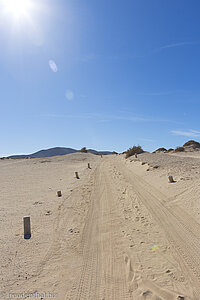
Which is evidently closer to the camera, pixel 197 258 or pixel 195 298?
pixel 195 298

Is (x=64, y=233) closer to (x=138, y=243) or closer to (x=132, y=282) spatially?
(x=138, y=243)

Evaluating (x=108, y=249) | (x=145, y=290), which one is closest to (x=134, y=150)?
(x=108, y=249)

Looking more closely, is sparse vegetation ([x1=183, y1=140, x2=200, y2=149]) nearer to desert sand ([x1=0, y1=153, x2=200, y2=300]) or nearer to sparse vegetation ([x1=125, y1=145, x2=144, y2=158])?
sparse vegetation ([x1=125, y1=145, x2=144, y2=158])

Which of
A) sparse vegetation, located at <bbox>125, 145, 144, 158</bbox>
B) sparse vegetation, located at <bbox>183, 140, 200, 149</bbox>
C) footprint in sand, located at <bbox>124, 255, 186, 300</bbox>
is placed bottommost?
footprint in sand, located at <bbox>124, 255, 186, 300</bbox>

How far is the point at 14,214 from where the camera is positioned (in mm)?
9320

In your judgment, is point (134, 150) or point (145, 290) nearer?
point (145, 290)

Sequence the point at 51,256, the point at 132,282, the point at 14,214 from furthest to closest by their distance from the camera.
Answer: the point at 14,214 → the point at 51,256 → the point at 132,282

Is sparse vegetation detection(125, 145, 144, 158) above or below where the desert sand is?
above

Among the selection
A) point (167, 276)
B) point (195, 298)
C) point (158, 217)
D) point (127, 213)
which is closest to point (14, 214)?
point (127, 213)

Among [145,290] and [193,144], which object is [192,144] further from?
[145,290]

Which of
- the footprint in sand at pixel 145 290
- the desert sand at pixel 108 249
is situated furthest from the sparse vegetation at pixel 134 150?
the footprint in sand at pixel 145 290

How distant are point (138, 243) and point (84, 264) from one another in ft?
6.09

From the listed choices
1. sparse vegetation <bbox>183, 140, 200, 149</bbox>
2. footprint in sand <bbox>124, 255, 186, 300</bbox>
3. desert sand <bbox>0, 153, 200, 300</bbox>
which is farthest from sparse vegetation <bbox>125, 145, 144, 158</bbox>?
footprint in sand <bbox>124, 255, 186, 300</bbox>

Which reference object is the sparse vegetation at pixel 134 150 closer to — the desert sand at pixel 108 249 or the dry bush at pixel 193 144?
the dry bush at pixel 193 144
